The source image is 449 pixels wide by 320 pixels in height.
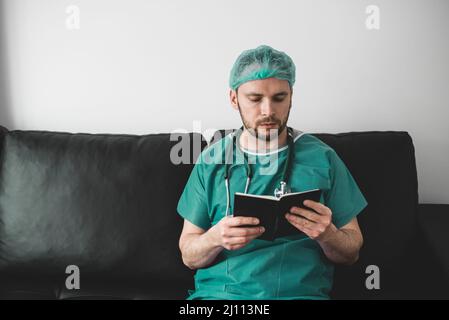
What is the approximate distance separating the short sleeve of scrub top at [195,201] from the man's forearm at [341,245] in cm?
39

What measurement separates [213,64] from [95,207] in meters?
0.77

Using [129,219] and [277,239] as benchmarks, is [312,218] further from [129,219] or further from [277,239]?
[129,219]

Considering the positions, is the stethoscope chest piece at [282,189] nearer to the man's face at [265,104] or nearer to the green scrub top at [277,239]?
the green scrub top at [277,239]

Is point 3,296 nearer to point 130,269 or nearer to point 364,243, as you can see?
point 130,269

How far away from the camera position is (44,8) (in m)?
2.08

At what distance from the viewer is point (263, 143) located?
1547mm

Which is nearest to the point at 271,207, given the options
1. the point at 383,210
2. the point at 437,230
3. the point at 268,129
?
the point at 268,129

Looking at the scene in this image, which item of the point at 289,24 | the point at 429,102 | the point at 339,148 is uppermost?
the point at 289,24

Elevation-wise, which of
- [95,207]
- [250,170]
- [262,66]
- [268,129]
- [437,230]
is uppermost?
[262,66]

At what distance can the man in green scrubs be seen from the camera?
147cm

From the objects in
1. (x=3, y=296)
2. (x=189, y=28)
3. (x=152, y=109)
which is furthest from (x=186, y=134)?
(x=3, y=296)

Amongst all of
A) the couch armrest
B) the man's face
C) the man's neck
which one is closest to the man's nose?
the man's face

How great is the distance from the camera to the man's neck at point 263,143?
154 centimetres
